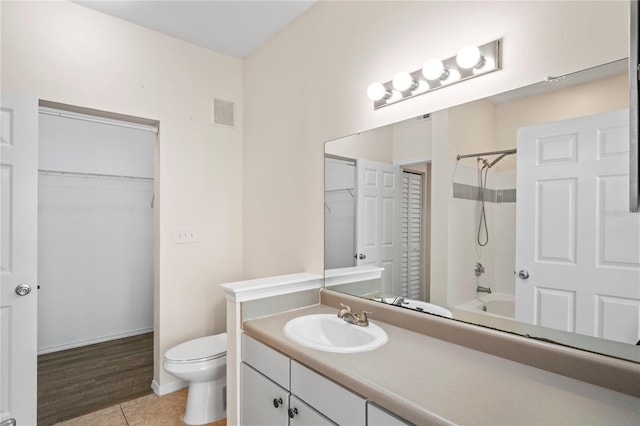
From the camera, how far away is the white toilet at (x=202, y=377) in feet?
6.54

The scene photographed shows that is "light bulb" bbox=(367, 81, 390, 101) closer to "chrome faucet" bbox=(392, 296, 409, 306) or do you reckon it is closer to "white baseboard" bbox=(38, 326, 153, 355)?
"chrome faucet" bbox=(392, 296, 409, 306)

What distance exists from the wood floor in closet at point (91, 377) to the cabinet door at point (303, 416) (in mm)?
1666

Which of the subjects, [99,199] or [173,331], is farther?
[99,199]

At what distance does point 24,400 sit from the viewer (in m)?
1.86

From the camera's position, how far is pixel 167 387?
242 centimetres

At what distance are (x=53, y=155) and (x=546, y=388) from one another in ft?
12.9

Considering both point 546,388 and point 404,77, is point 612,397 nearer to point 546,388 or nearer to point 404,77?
point 546,388

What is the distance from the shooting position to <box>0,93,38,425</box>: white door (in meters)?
1.83

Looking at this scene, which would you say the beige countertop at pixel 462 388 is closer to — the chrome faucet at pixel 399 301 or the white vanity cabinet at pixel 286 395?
the white vanity cabinet at pixel 286 395

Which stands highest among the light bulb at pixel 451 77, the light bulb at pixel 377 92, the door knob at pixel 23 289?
the light bulb at pixel 377 92

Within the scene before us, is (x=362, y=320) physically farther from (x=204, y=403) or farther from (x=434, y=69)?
(x=204, y=403)

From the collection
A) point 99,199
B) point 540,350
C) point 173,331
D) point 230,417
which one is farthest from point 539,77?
point 99,199

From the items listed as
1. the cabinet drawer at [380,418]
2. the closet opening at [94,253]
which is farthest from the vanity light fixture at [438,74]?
the closet opening at [94,253]

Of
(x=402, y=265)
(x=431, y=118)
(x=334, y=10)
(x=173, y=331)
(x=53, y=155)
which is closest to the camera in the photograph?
(x=431, y=118)
